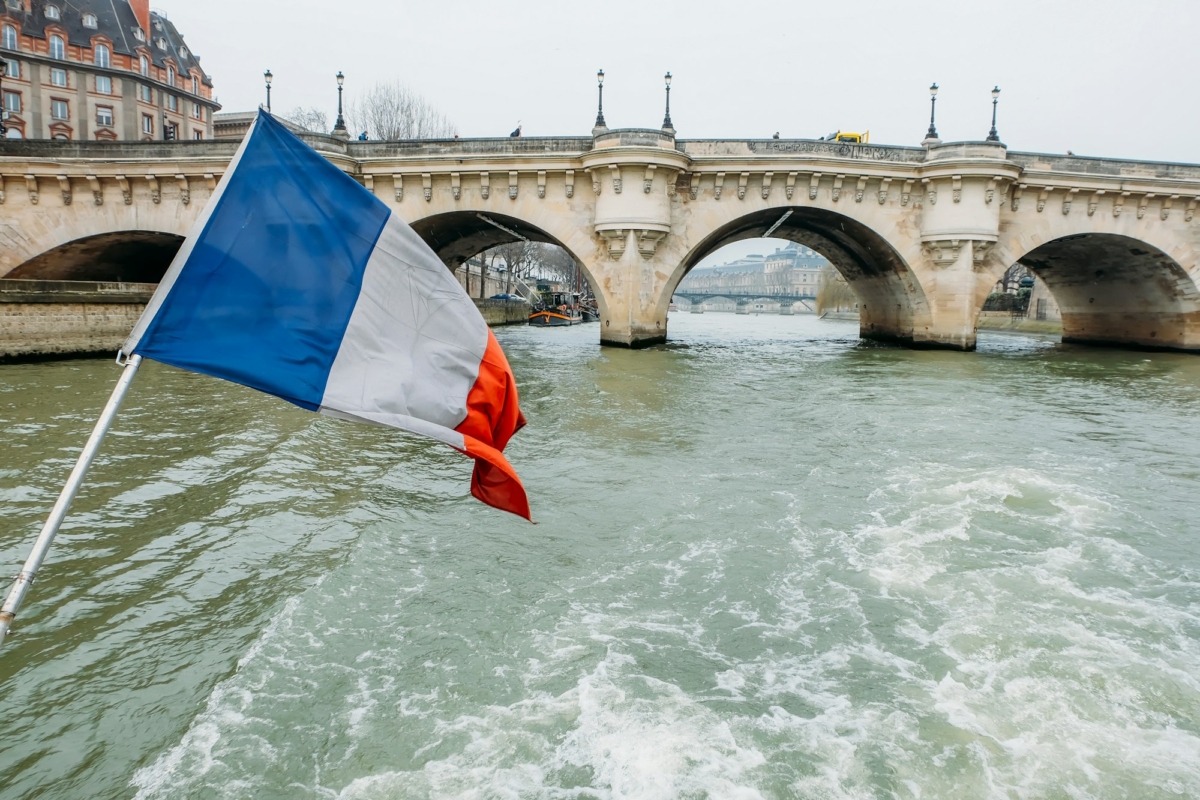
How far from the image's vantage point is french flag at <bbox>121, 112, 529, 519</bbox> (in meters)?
2.79

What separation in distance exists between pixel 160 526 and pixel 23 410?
7.47 m

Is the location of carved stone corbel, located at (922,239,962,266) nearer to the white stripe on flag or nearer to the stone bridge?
the stone bridge

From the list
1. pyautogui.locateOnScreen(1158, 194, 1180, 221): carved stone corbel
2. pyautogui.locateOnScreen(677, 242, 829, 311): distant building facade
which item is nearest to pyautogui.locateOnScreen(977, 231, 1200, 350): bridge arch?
pyautogui.locateOnScreen(1158, 194, 1180, 221): carved stone corbel

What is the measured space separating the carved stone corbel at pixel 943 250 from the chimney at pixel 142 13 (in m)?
54.8

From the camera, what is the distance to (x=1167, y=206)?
25844 millimetres

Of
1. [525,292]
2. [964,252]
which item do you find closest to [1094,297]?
[964,252]

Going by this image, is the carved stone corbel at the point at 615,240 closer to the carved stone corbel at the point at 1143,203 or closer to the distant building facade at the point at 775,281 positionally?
the carved stone corbel at the point at 1143,203

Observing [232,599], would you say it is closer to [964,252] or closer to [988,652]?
[988,652]

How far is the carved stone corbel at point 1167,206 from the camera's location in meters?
25.8

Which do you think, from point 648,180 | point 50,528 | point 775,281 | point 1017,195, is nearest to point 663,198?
point 648,180

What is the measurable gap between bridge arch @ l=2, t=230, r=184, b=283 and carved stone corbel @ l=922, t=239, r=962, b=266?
25473 millimetres

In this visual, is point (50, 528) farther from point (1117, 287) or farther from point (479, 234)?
point (1117, 287)

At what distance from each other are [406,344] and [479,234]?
2866cm

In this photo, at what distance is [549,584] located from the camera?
5.21 metres
